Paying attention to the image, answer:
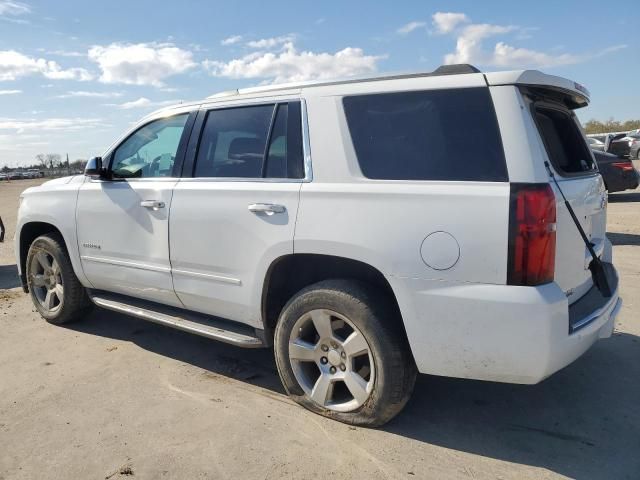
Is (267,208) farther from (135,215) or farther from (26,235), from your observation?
(26,235)

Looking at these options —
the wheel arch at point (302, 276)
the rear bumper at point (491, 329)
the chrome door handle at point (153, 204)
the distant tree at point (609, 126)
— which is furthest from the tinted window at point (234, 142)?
the distant tree at point (609, 126)

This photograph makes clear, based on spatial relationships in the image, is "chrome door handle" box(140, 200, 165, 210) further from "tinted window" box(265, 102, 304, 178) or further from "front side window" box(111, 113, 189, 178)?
"tinted window" box(265, 102, 304, 178)

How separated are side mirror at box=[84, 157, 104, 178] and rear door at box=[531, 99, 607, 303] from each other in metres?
3.25

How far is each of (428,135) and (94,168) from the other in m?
2.82

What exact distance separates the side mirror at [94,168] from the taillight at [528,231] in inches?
127

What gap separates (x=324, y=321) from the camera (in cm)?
305

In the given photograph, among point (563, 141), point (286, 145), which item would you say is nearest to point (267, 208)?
point (286, 145)

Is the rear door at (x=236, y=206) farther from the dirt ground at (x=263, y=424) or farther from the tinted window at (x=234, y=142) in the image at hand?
the dirt ground at (x=263, y=424)

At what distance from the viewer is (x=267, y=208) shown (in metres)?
3.20

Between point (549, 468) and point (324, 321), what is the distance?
4.43ft

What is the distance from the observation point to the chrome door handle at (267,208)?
10.3ft

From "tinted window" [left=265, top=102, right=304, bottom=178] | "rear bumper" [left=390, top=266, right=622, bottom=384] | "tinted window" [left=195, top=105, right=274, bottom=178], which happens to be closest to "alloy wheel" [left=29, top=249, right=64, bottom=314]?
"tinted window" [left=195, top=105, right=274, bottom=178]

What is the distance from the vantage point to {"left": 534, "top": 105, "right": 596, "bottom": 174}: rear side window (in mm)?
2865

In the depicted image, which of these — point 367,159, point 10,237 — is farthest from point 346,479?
point 10,237
